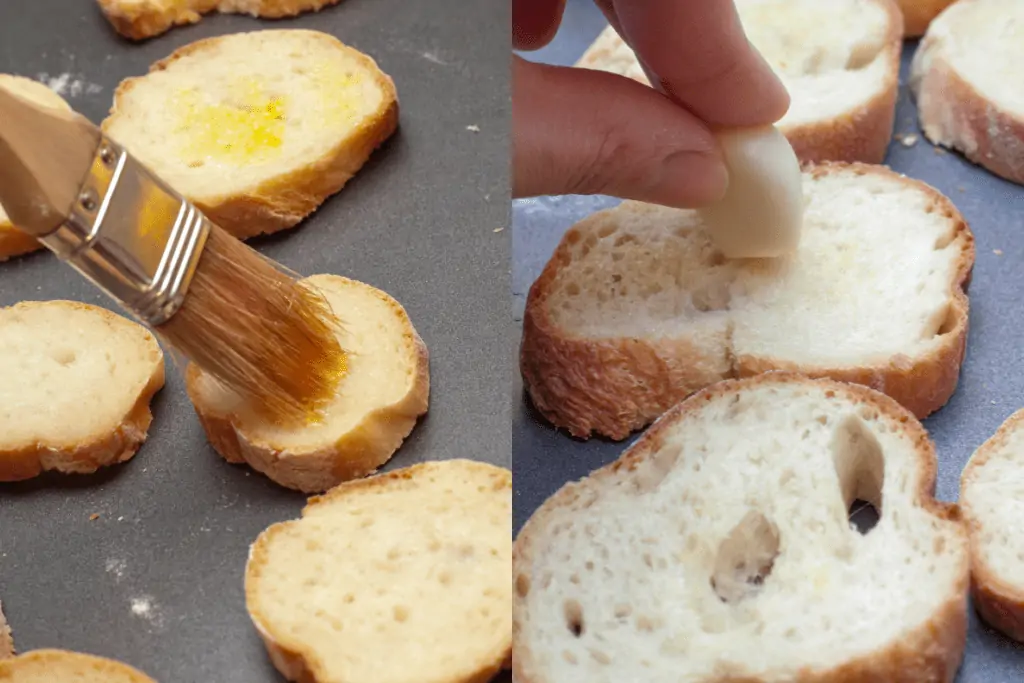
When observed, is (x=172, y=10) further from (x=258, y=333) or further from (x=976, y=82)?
(x=976, y=82)

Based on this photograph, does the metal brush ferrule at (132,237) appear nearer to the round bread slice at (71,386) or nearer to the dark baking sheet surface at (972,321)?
the round bread slice at (71,386)

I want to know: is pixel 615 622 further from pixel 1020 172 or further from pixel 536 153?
pixel 1020 172

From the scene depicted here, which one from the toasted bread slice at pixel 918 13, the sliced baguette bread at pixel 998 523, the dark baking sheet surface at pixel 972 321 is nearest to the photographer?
the sliced baguette bread at pixel 998 523

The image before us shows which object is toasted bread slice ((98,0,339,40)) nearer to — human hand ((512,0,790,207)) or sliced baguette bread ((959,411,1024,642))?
human hand ((512,0,790,207))

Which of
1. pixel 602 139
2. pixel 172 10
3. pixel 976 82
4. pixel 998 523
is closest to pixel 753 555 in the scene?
pixel 998 523

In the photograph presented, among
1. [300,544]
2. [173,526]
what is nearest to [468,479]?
[300,544]

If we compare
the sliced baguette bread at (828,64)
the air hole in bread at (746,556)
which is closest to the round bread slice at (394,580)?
the air hole in bread at (746,556)
